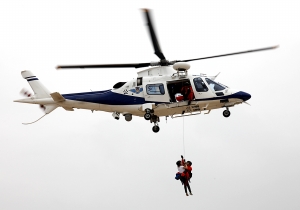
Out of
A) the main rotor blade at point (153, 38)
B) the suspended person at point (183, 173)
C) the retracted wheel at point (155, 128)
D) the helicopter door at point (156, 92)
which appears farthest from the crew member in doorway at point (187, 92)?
the suspended person at point (183, 173)

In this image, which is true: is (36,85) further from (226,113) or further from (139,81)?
(226,113)

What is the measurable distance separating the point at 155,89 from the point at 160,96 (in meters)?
0.40

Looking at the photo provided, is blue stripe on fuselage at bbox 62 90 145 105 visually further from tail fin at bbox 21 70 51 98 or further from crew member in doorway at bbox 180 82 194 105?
crew member in doorway at bbox 180 82 194 105

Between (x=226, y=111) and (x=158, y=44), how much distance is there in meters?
4.50

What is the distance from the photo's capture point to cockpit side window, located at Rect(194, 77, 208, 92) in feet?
77.8

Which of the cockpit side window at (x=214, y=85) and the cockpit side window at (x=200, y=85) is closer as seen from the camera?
the cockpit side window at (x=200, y=85)

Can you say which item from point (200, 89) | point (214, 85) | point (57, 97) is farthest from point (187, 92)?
point (57, 97)

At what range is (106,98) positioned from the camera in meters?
24.6

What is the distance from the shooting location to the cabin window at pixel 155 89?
940 inches

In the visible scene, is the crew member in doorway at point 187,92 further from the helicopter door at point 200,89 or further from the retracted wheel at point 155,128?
the retracted wheel at point 155,128

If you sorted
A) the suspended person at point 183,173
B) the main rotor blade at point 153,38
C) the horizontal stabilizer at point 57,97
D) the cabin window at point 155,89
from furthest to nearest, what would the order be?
the horizontal stabilizer at point 57,97 → the cabin window at point 155,89 → the suspended person at point 183,173 → the main rotor blade at point 153,38

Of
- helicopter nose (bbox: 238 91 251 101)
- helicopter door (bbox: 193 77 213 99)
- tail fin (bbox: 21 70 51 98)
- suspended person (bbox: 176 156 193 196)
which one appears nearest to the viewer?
suspended person (bbox: 176 156 193 196)

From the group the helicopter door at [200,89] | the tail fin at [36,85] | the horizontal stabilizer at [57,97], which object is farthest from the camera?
the tail fin at [36,85]

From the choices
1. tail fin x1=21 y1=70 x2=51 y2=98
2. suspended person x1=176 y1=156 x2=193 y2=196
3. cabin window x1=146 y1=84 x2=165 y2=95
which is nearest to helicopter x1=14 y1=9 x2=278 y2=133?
cabin window x1=146 y1=84 x2=165 y2=95
